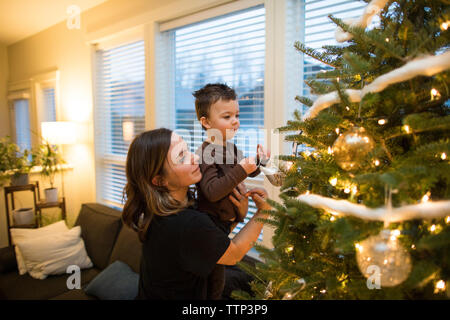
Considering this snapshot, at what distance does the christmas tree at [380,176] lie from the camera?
514 mm

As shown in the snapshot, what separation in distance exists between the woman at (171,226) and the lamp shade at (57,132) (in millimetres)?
2752

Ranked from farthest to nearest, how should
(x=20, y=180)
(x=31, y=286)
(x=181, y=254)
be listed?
(x=20, y=180), (x=31, y=286), (x=181, y=254)

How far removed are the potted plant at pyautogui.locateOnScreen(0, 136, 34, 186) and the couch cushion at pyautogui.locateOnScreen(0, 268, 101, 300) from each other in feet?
3.86

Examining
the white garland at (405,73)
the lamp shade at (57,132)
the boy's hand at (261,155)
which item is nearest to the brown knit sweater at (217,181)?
the boy's hand at (261,155)

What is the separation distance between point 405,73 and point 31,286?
2.78m

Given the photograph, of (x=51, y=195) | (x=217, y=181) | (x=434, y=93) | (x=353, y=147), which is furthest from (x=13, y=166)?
(x=434, y=93)

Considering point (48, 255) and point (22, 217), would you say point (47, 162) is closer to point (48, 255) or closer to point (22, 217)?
point (22, 217)

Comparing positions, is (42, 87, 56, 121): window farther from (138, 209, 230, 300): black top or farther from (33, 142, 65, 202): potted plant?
(138, 209, 230, 300): black top

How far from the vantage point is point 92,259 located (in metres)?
2.67

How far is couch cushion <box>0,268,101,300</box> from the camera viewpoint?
2.23 meters

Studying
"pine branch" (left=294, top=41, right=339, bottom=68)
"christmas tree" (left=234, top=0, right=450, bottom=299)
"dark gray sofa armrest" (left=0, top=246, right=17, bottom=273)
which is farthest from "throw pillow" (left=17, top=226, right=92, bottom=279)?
"pine branch" (left=294, top=41, right=339, bottom=68)

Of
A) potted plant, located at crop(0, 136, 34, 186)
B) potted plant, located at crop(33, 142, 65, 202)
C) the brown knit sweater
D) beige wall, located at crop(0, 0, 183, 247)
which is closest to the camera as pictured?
the brown knit sweater
